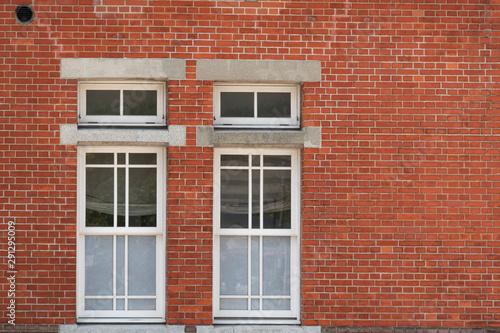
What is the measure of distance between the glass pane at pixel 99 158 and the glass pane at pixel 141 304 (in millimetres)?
1697

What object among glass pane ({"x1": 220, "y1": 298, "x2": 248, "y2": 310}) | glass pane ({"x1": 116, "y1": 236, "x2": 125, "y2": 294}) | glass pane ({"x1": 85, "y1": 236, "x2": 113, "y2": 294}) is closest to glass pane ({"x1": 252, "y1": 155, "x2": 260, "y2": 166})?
glass pane ({"x1": 220, "y1": 298, "x2": 248, "y2": 310})

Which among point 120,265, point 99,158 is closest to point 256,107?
point 99,158

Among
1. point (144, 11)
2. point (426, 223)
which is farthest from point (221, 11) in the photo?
point (426, 223)

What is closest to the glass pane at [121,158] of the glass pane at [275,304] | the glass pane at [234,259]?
the glass pane at [234,259]

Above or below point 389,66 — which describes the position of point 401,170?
below

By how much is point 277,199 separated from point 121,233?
1.92 meters

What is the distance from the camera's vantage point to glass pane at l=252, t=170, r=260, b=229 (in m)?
7.22

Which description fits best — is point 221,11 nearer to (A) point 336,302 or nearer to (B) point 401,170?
(B) point 401,170

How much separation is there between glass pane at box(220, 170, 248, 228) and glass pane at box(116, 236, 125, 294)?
1.23 meters

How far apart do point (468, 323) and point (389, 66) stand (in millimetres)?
3195

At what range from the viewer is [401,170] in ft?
23.2

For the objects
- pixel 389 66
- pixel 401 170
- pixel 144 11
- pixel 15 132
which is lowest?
pixel 401 170

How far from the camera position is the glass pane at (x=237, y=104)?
7242mm

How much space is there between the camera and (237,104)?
7.26m
